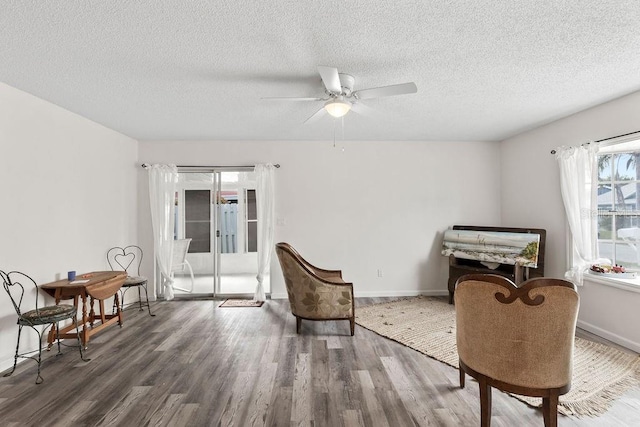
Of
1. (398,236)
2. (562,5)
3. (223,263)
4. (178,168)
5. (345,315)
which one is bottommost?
(345,315)

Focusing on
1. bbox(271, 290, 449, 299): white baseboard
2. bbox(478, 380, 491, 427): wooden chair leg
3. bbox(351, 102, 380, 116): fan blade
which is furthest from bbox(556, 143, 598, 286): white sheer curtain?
bbox(478, 380, 491, 427): wooden chair leg

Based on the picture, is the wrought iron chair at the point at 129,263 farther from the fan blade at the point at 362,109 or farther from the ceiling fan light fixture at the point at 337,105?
the fan blade at the point at 362,109

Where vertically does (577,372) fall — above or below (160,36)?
below

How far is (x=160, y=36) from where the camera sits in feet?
5.87

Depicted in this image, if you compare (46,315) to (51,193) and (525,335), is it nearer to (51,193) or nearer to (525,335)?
(51,193)

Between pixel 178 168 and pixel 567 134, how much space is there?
499 centimetres

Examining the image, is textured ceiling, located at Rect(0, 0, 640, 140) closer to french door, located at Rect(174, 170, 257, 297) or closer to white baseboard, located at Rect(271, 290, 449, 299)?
french door, located at Rect(174, 170, 257, 297)

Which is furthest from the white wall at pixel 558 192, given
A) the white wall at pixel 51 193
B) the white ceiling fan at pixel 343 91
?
the white wall at pixel 51 193

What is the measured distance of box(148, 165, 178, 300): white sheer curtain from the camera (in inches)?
163

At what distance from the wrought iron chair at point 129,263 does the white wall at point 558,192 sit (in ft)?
16.3

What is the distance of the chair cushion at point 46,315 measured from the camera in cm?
223

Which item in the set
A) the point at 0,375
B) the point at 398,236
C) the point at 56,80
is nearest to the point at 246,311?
the point at 0,375

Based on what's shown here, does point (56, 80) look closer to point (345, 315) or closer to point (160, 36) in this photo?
point (160, 36)

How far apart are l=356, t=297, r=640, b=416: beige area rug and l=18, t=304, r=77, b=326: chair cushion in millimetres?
2744
